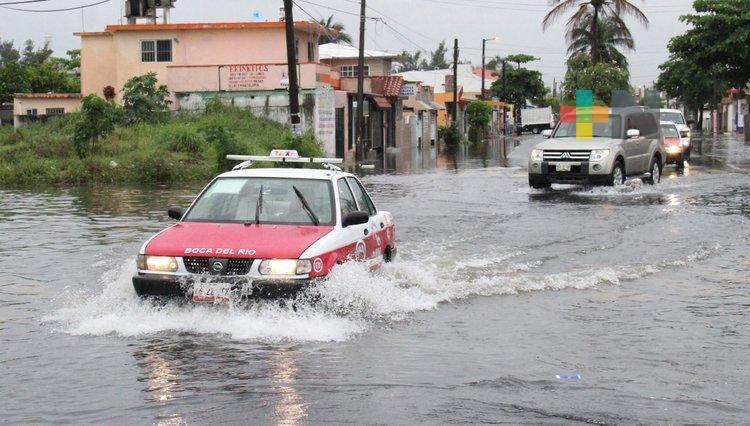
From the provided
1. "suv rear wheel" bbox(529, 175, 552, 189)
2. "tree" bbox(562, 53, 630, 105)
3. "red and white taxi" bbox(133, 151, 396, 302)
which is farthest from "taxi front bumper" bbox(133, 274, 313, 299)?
A: "tree" bbox(562, 53, 630, 105)

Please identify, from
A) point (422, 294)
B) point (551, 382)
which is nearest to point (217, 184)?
point (422, 294)

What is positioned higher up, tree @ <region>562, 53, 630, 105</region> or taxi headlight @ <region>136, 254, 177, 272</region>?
tree @ <region>562, 53, 630, 105</region>

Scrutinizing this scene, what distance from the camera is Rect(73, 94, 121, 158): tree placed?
2695cm

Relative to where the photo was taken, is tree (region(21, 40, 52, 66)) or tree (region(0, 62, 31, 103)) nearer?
tree (region(0, 62, 31, 103))

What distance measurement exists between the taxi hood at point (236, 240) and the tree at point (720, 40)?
3353cm

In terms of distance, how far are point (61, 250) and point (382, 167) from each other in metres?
23.5

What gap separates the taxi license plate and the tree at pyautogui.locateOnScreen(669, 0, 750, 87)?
34447mm

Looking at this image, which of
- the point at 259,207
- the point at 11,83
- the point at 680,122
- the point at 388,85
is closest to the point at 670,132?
the point at 680,122

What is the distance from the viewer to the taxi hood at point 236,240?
27.3 ft

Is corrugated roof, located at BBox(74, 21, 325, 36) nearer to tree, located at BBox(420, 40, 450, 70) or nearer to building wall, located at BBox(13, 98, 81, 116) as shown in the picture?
building wall, located at BBox(13, 98, 81, 116)

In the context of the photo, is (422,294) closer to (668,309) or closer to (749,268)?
(668,309)

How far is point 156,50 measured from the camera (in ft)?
135

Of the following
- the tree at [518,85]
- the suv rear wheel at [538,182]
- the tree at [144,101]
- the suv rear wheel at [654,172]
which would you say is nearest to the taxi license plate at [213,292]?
the suv rear wheel at [538,182]

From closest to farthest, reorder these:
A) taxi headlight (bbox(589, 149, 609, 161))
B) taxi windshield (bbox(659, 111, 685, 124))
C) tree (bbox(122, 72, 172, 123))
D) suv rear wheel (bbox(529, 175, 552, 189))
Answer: taxi headlight (bbox(589, 149, 609, 161)), suv rear wheel (bbox(529, 175, 552, 189)), tree (bbox(122, 72, 172, 123)), taxi windshield (bbox(659, 111, 685, 124))
